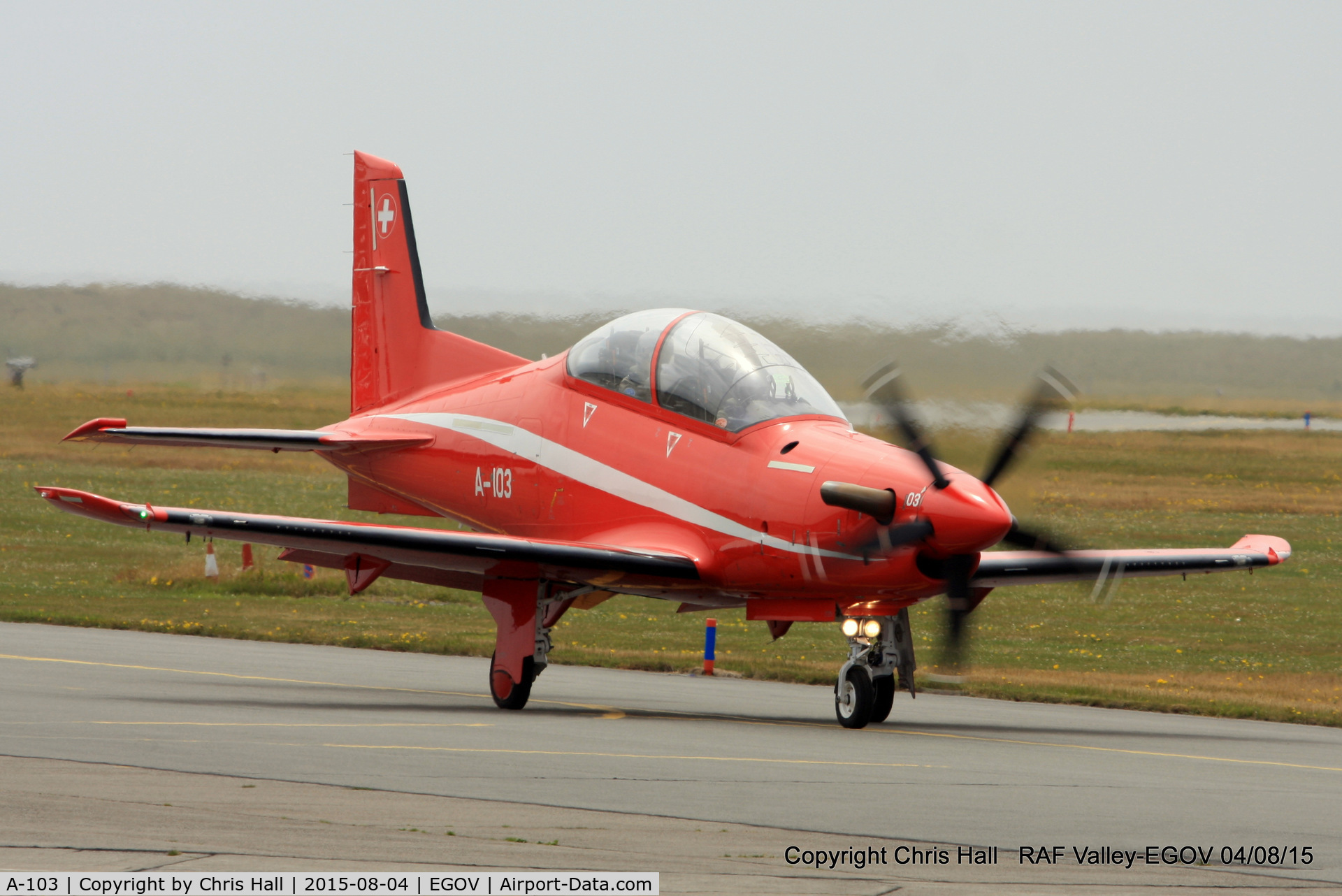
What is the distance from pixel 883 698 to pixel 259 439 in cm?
906

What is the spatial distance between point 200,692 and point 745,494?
666 centimetres

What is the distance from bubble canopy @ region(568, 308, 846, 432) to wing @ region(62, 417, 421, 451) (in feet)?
14.5

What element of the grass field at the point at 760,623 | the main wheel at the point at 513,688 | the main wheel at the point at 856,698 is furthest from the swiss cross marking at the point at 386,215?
the main wheel at the point at 856,698

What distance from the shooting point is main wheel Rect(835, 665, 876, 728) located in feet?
49.3

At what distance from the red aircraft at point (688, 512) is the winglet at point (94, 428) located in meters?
0.06

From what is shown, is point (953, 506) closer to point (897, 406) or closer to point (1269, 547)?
point (897, 406)

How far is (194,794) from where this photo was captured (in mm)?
9875

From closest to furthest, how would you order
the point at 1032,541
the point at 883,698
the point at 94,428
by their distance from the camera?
the point at 1032,541 → the point at 883,698 → the point at 94,428

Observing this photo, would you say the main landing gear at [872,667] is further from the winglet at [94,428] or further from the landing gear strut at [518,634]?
the winglet at [94,428]

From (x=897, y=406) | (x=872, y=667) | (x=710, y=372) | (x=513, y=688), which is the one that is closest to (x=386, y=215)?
(x=710, y=372)

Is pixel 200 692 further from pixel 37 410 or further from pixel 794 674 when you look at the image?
pixel 37 410

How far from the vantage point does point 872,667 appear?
1514cm

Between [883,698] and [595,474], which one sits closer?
[883,698]

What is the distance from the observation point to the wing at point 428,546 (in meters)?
14.9
